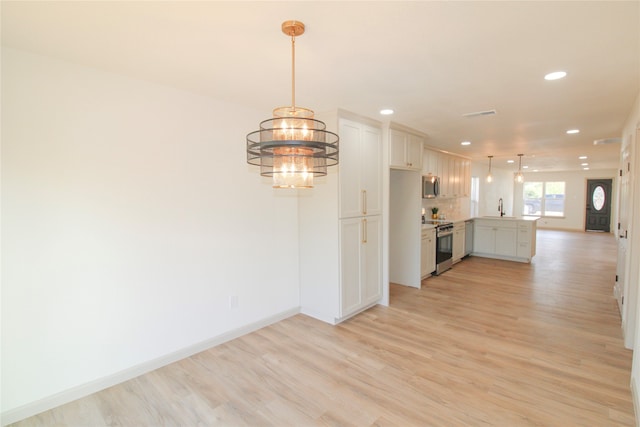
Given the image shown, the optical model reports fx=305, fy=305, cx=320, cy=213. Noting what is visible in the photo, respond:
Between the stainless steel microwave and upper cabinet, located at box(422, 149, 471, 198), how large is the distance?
0.42ft

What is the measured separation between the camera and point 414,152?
4.71m

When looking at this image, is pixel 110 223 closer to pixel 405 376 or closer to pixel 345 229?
pixel 345 229

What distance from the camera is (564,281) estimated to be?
17.7 ft

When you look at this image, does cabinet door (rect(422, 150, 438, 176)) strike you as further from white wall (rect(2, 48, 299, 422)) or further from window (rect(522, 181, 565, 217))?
window (rect(522, 181, 565, 217))

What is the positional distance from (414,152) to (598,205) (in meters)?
11.9

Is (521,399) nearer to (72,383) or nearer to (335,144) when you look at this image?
→ (335,144)

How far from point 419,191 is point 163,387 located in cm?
419

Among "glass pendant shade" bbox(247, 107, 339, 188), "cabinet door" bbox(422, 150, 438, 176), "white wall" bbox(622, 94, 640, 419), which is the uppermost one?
"cabinet door" bbox(422, 150, 438, 176)

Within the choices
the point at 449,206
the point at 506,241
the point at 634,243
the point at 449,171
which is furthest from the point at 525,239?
the point at 634,243

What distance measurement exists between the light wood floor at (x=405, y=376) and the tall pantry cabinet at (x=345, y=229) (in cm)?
30

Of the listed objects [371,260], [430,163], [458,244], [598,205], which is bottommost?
[458,244]

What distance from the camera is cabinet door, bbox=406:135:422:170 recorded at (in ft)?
15.0

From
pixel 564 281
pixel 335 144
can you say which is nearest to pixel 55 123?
pixel 335 144

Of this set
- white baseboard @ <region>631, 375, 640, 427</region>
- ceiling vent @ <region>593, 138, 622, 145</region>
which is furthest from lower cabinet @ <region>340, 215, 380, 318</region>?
ceiling vent @ <region>593, 138, 622, 145</region>
